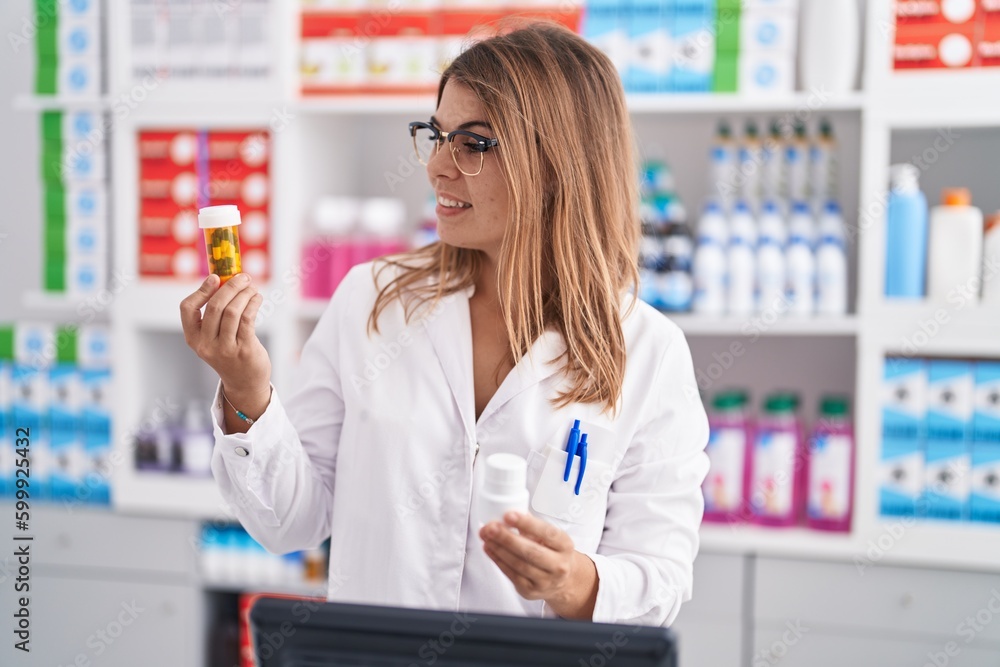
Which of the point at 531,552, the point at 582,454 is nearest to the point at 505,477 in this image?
the point at 531,552

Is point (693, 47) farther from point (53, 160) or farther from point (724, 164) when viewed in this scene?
point (53, 160)

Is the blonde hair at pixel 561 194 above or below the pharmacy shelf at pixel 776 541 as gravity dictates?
above

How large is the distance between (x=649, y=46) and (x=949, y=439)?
130 centimetres

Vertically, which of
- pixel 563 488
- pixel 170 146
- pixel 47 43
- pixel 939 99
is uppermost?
pixel 47 43

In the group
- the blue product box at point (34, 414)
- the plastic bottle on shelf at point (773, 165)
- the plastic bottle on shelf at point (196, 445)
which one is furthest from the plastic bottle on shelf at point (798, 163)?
the blue product box at point (34, 414)

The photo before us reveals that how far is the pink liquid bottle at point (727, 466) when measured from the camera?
241cm

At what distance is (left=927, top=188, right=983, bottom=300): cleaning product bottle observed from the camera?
223cm

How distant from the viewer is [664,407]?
4.53ft

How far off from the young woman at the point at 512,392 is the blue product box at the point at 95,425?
57.9 inches

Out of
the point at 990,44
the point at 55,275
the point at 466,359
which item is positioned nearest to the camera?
the point at 466,359

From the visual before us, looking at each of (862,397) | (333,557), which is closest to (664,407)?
(333,557)

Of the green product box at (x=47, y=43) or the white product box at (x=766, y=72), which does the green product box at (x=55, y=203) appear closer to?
the green product box at (x=47, y=43)

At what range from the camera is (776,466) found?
241cm

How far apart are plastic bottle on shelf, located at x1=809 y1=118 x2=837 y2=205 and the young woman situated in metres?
1.20
